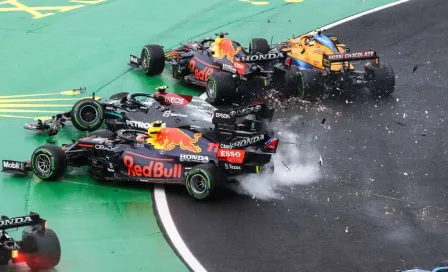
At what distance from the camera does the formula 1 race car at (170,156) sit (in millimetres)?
19344

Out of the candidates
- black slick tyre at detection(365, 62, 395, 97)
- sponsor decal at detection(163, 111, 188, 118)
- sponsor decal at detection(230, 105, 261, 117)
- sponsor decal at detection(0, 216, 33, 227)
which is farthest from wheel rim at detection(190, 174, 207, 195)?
black slick tyre at detection(365, 62, 395, 97)

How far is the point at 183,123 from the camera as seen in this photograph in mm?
21641

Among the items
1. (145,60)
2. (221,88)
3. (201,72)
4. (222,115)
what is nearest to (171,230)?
(222,115)

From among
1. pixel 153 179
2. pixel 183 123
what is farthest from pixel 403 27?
pixel 153 179

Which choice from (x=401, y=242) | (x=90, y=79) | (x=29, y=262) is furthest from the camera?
(x=90, y=79)

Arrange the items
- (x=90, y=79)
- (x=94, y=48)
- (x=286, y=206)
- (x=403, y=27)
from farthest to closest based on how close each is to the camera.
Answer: (x=403, y=27) → (x=94, y=48) → (x=90, y=79) → (x=286, y=206)

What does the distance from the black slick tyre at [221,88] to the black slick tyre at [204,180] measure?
5933 millimetres

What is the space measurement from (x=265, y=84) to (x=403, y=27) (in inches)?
377

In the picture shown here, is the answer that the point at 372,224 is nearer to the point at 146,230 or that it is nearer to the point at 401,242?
the point at 401,242

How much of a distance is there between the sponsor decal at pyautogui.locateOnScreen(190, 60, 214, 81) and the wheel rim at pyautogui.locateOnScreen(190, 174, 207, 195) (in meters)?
7.33

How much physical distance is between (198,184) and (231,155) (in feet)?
3.14

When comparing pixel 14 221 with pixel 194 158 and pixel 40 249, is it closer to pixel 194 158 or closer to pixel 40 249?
pixel 40 249

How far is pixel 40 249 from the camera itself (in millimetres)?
15945

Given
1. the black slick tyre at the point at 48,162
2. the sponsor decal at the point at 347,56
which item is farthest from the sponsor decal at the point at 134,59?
the black slick tyre at the point at 48,162
